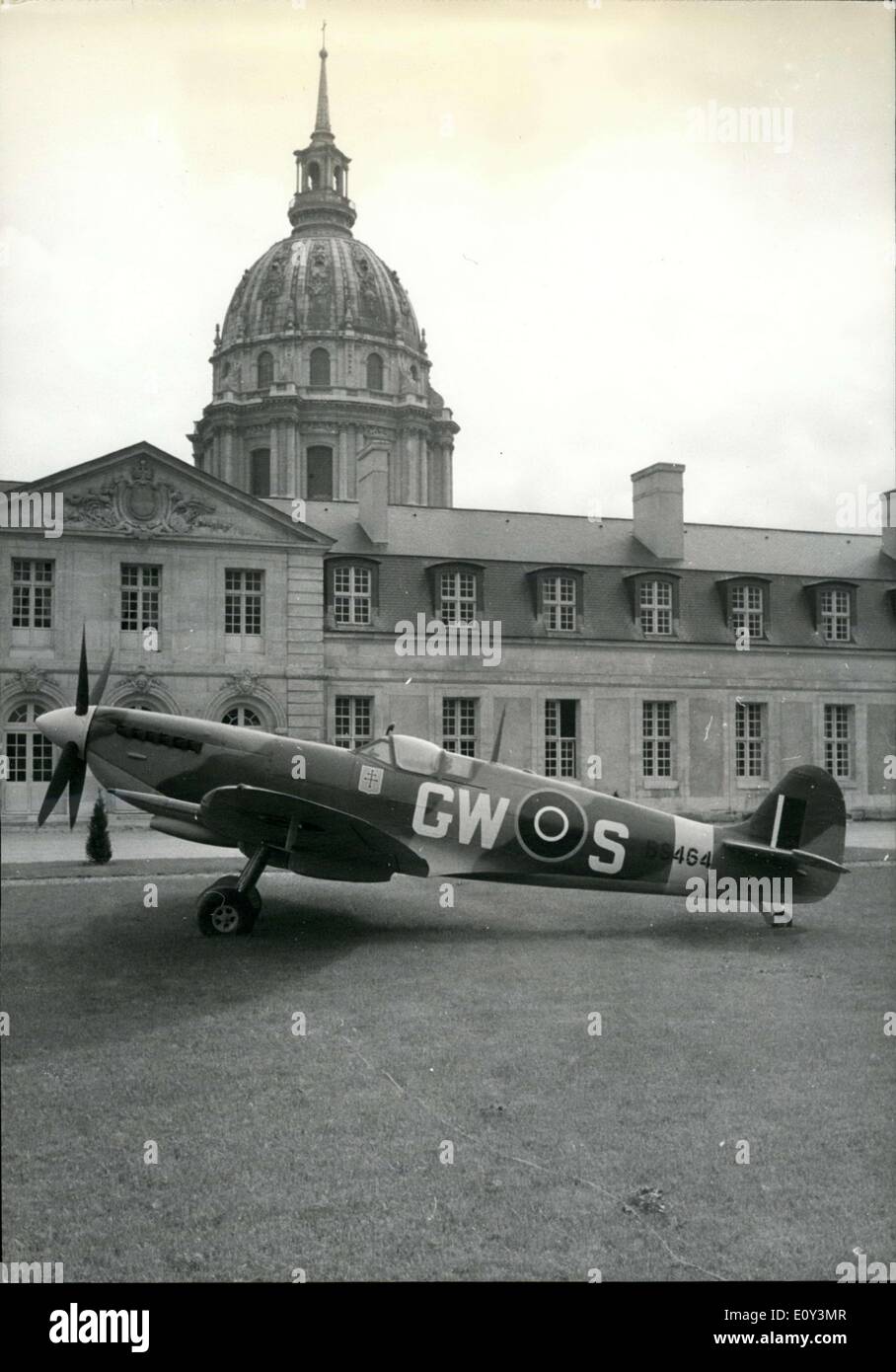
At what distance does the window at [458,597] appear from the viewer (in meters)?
6.27

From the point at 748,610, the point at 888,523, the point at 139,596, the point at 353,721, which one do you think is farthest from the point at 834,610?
the point at 139,596

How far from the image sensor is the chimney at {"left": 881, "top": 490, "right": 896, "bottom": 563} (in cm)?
662

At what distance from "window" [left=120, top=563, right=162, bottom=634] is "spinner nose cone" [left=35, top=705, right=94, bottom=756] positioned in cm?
60

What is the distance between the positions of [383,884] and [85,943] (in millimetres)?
1845

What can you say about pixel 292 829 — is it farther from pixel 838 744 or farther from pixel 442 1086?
pixel 838 744

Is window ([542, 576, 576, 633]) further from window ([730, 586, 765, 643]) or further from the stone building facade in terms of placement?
window ([730, 586, 765, 643])

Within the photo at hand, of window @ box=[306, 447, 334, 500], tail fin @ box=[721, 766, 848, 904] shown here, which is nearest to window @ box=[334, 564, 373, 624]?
window @ box=[306, 447, 334, 500]
